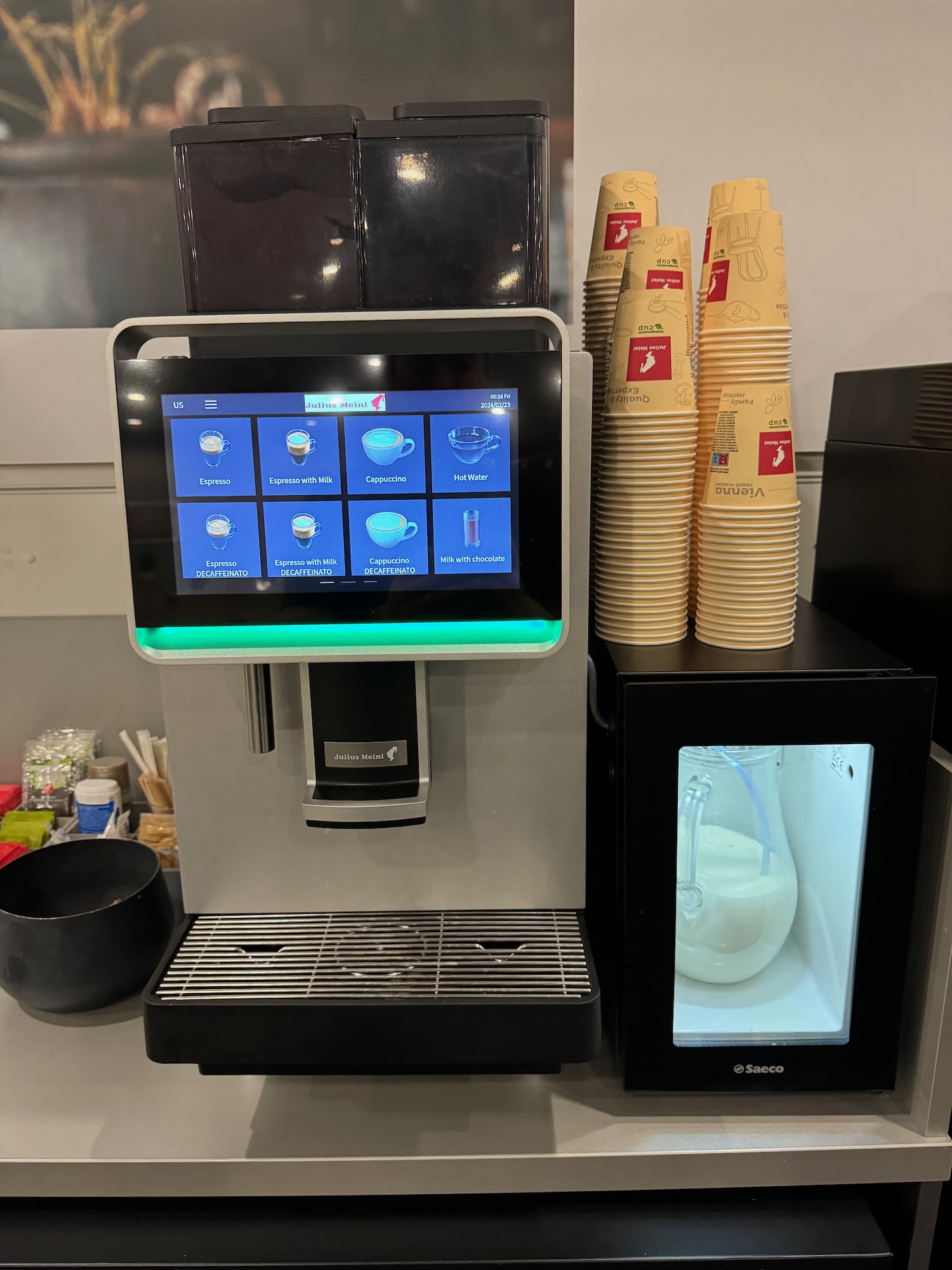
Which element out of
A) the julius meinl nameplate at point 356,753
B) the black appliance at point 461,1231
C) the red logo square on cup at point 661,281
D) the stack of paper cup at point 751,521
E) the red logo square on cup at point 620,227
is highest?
the red logo square on cup at point 620,227

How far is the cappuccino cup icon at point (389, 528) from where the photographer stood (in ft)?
2.73

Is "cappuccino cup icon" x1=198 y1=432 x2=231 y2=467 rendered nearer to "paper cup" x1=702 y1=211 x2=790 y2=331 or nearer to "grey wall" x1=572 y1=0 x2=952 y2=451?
"paper cup" x1=702 y1=211 x2=790 y2=331

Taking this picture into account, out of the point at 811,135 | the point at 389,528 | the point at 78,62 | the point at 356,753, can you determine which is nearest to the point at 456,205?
the point at 389,528

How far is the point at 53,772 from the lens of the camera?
155 centimetres

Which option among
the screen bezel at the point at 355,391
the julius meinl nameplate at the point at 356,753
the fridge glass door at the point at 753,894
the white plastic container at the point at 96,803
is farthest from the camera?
the white plastic container at the point at 96,803

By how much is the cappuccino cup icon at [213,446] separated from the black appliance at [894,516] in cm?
76

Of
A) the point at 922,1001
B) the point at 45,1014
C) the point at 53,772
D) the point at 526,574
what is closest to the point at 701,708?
the point at 526,574

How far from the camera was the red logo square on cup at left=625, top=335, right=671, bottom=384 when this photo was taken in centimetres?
96

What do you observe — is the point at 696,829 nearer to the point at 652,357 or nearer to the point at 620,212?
the point at 652,357

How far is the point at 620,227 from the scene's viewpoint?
1.08 metres

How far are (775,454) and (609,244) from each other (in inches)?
13.6

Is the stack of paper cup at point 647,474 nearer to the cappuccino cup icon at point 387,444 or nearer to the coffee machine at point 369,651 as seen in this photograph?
the coffee machine at point 369,651

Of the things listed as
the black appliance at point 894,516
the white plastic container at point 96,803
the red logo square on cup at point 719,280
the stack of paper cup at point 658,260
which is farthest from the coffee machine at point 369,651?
the white plastic container at point 96,803


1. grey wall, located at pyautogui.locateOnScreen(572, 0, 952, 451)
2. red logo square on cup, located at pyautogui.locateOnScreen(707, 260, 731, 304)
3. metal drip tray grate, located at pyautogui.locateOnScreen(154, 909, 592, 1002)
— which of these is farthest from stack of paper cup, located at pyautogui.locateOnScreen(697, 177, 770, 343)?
metal drip tray grate, located at pyautogui.locateOnScreen(154, 909, 592, 1002)
